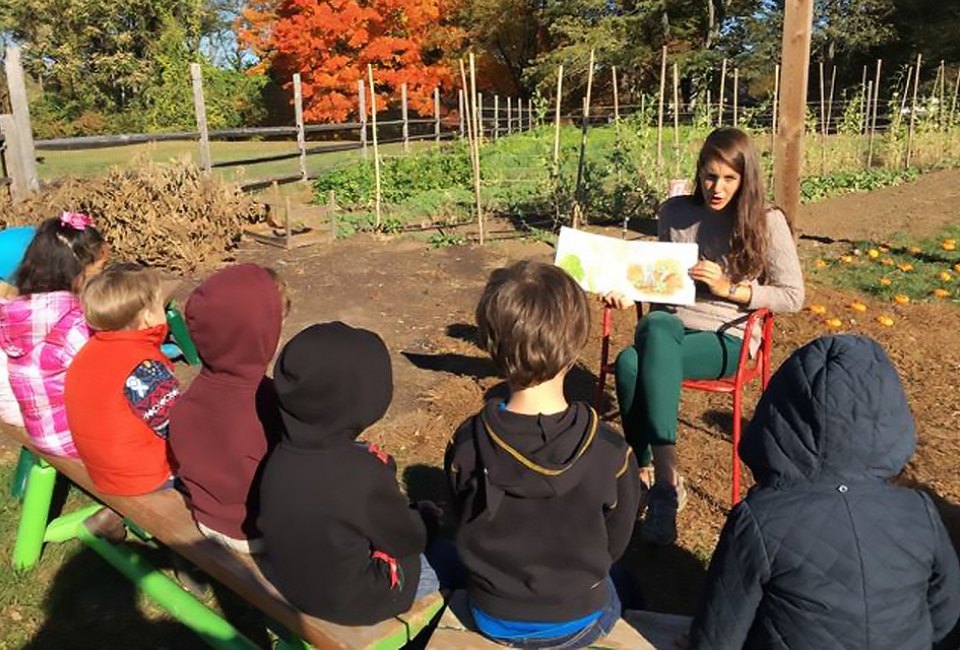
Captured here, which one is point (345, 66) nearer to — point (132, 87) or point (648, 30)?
point (132, 87)

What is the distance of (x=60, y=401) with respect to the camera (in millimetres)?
2898

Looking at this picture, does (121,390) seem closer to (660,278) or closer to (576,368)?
(660,278)

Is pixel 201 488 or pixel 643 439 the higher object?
pixel 201 488

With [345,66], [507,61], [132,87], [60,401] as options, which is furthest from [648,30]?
[60,401]

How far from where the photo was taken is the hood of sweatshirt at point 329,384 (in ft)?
5.64

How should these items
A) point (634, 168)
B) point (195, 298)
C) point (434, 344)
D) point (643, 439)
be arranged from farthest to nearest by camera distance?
1. point (634, 168)
2. point (434, 344)
3. point (643, 439)
4. point (195, 298)

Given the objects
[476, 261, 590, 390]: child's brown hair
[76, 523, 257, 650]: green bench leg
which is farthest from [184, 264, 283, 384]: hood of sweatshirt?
[76, 523, 257, 650]: green bench leg

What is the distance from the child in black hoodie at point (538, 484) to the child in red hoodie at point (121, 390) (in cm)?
123

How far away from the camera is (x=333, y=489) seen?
1.83m

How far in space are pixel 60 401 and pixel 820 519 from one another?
260cm

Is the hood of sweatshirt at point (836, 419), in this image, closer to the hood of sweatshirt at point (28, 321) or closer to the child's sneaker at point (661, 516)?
the child's sneaker at point (661, 516)

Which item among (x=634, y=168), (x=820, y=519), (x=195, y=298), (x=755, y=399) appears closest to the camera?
(x=820, y=519)

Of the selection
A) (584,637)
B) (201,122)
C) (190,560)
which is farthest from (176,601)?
(201,122)

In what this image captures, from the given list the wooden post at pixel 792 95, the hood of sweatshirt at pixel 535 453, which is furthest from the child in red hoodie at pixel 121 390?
the wooden post at pixel 792 95
